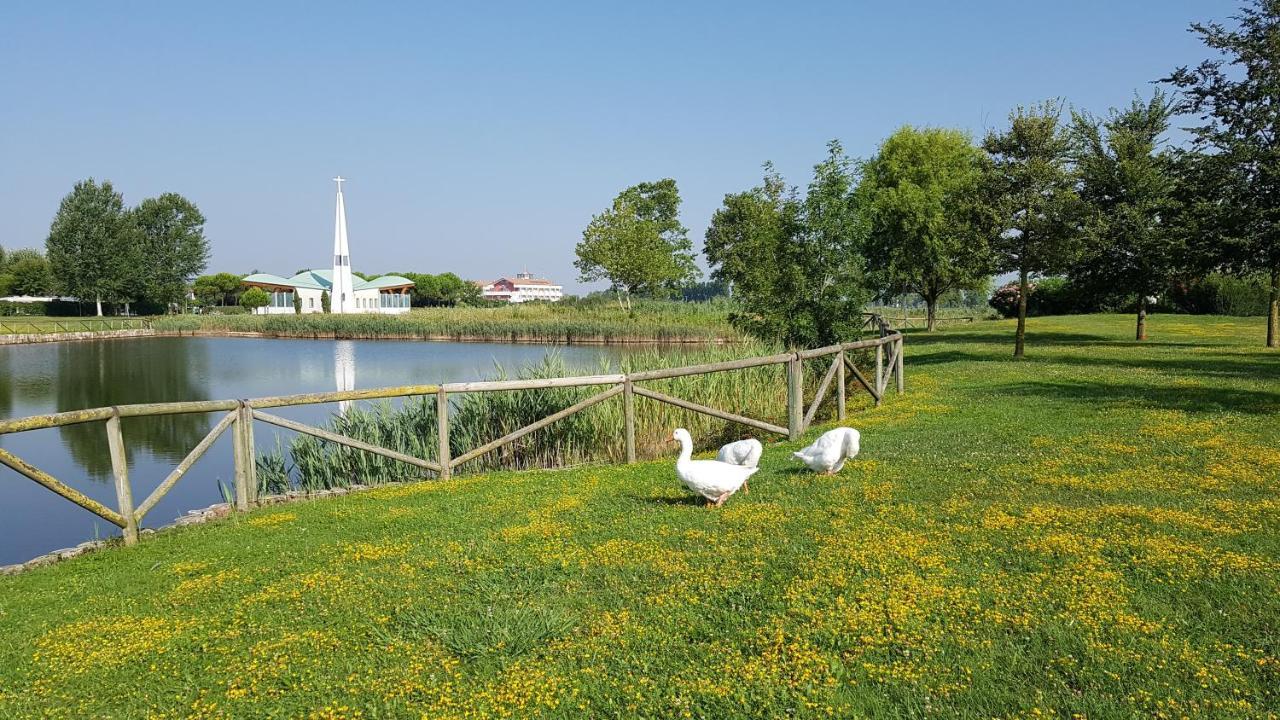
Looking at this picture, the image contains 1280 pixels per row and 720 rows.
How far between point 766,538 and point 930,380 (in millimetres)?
14423

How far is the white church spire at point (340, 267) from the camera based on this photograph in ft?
284

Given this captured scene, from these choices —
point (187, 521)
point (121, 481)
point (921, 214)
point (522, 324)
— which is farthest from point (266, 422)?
point (522, 324)

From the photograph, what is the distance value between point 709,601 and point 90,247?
92.3 meters

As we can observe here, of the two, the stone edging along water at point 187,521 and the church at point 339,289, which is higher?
the church at point 339,289

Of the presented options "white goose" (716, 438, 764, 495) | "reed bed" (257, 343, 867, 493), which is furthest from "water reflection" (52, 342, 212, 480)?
"white goose" (716, 438, 764, 495)

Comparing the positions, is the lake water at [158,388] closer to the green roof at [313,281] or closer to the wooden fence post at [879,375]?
the wooden fence post at [879,375]

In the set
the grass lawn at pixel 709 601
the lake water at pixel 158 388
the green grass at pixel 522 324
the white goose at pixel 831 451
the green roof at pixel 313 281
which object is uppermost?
the green roof at pixel 313 281

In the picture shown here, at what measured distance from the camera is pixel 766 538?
7.59 m

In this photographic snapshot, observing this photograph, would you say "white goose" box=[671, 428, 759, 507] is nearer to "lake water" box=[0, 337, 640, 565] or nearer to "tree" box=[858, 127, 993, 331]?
"lake water" box=[0, 337, 640, 565]

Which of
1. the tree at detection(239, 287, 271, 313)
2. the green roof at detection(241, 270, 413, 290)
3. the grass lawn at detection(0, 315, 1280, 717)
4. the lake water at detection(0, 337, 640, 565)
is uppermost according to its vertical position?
the green roof at detection(241, 270, 413, 290)

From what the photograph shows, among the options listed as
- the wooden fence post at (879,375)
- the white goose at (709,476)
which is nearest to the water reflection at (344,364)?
the wooden fence post at (879,375)

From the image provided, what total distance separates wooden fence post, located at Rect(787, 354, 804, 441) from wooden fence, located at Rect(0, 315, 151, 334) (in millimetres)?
67482

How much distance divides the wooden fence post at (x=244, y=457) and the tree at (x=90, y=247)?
84290 millimetres

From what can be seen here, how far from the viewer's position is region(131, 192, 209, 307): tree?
85.6 meters
